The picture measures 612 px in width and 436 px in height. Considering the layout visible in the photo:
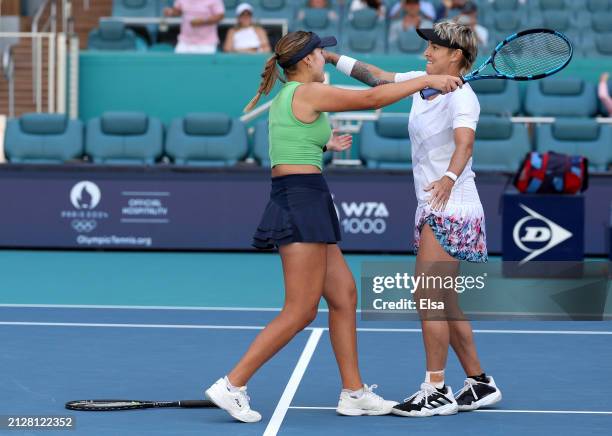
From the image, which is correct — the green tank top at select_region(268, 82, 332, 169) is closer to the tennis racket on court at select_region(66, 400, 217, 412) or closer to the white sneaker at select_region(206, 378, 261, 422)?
the white sneaker at select_region(206, 378, 261, 422)

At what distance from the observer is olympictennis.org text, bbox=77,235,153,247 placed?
13578 millimetres

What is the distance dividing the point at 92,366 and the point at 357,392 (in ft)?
5.99

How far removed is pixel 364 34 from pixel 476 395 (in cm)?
1194

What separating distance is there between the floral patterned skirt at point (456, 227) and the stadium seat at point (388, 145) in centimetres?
850

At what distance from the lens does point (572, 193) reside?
37.2ft

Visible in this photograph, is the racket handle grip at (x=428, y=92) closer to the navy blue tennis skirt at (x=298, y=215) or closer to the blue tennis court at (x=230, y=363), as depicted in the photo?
the navy blue tennis skirt at (x=298, y=215)


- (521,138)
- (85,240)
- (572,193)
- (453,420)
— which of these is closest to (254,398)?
(453,420)

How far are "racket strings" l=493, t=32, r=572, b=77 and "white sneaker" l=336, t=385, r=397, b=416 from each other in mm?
1606

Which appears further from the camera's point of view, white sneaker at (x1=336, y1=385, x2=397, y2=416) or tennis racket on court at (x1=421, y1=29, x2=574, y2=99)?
tennis racket on court at (x1=421, y1=29, x2=574, y2=99)

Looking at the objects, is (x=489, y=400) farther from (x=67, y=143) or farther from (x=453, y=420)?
(x=67, y=143)

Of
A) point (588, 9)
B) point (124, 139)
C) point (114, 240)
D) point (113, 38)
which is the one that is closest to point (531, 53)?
point (114, 240)

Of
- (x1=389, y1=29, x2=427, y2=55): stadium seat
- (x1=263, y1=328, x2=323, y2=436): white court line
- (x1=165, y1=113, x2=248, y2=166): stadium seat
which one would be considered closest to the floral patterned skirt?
(x1=263, y1=328, x2=323, y2=436): white court line

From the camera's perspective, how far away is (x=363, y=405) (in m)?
5.78

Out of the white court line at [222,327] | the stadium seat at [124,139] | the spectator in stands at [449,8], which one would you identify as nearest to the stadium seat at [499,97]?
the spectator in stands at [449,8]
